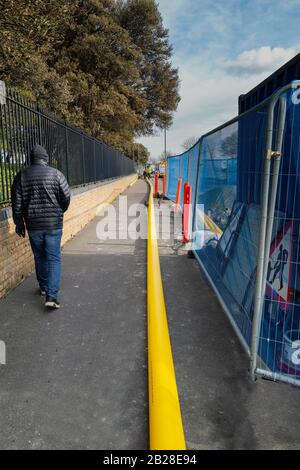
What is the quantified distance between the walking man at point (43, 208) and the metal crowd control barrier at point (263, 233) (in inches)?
82.4

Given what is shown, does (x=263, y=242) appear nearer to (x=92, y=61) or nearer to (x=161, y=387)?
(x=161, y=387)

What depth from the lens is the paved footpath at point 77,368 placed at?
2303 millimetres

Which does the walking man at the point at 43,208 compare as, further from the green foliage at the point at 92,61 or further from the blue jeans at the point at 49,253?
the green foliage at the point at 92,61

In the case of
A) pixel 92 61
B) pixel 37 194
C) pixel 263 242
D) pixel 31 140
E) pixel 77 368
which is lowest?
pixel 77 368

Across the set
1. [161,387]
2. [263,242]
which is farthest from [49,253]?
[263,242]

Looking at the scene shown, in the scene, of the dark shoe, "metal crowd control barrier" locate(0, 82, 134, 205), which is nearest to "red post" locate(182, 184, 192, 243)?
"metal crowd control barrier" locate(0, 82, 134, 205)

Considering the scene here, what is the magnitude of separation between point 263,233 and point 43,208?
2660 mm

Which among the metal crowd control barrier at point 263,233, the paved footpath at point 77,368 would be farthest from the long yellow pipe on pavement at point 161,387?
the metal crowd control barrier at point 263,233

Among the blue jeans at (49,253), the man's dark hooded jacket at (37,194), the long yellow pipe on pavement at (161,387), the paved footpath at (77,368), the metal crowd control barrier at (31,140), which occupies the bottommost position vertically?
the paved footpath at (77,368)

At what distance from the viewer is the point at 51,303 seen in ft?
13.9

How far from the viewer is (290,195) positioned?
2.89 meters

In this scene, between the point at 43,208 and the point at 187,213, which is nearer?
the point at 43,208

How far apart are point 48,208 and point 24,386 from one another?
6.98 feet

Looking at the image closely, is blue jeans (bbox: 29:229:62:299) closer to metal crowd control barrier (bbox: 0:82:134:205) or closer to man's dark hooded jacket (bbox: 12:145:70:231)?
man's dark hooded jacket (bbox: 12:145:70:231)
